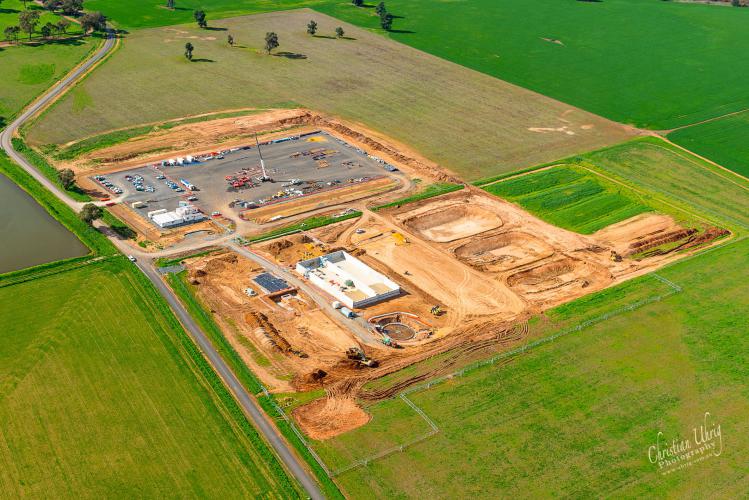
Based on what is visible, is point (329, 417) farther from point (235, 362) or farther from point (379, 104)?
point (379, 104)

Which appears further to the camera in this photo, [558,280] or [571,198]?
[571,198]

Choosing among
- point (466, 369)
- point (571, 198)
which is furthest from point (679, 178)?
point (466, 369)

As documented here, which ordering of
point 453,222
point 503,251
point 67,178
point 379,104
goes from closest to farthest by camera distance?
point 503,251 → point 453,222 → point 67,178 → point 379,104

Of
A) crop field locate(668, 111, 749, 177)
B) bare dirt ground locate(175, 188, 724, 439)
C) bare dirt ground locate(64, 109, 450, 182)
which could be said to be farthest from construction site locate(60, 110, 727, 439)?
crop field locate(668, 111, 749, 177)

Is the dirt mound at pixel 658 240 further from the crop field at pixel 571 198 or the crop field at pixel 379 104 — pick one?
the crop field at pixel 379 104

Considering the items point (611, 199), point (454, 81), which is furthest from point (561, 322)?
point (454, 81)

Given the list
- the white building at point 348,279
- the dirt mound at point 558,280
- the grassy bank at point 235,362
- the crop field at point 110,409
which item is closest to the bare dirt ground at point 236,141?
the dirt mound at point 558,280
